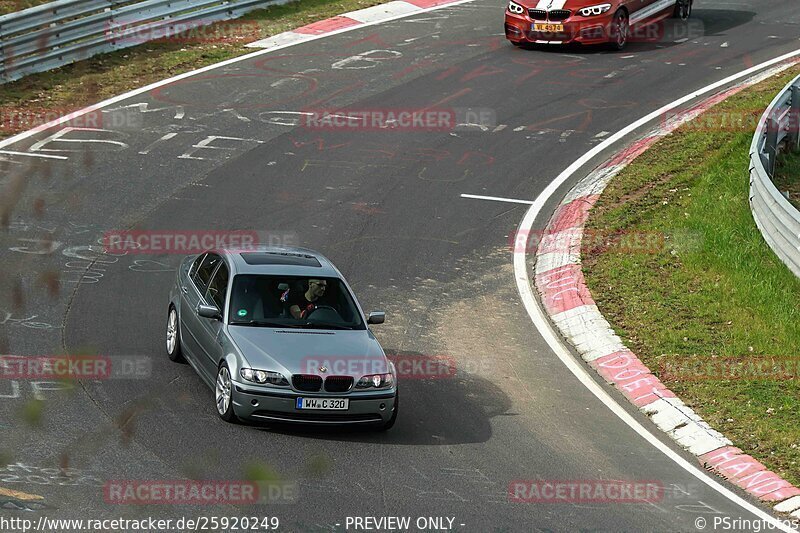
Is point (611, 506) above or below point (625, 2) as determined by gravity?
below

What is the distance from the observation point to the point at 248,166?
19.2 metres

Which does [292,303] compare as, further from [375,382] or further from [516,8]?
[516,8]

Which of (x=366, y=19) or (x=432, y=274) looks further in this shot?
(x=366, y=19)

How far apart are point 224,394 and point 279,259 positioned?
2.02m

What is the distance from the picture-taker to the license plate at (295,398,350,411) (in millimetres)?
11164

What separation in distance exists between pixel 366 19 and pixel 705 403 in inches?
658

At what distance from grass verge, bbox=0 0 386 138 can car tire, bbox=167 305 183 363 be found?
806cm

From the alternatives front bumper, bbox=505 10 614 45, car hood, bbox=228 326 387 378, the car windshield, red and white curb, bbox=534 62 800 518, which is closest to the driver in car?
the car windshield

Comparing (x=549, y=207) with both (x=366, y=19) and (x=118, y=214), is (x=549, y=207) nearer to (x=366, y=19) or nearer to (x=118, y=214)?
(x=118, y=214)

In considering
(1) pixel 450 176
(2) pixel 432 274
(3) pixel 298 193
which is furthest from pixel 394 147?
(2) pixel 432 274

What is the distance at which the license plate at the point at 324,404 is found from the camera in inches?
440

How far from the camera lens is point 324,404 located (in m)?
11.2

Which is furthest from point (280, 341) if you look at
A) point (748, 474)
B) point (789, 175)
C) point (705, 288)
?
point (789, 175)

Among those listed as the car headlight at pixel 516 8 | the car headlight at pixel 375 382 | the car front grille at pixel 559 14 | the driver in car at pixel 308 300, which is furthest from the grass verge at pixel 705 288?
the car headlight at pixel 516 8
